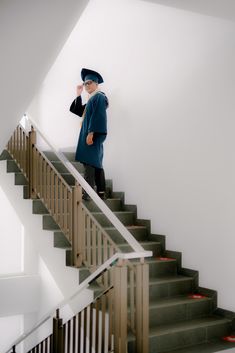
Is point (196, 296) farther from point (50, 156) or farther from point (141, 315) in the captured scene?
point (50, 156)

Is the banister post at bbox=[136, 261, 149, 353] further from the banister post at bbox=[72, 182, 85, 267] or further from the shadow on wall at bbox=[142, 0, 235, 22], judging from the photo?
the shadow on wall at bbox=[142, 0, 235, 22]

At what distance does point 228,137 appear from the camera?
199 inches

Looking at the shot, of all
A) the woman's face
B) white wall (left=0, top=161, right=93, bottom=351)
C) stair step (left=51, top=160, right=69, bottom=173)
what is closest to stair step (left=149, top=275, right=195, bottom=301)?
stair step (left=51, top=160, right=69, bottom=173)

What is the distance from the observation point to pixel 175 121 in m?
5.88

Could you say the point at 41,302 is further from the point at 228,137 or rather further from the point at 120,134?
the point at 228,137

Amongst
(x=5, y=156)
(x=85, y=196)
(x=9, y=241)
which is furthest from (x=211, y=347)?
(x=9, y=241)

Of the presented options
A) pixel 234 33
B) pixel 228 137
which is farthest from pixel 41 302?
pixel 234 33

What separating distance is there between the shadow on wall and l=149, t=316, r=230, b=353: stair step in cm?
308

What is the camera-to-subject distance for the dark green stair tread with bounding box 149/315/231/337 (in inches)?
174

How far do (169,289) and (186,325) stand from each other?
588mm

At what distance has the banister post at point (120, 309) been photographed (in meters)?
3.56

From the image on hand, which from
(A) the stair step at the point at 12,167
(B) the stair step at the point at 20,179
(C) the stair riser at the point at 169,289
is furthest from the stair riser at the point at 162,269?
(A) the stair step at the point at 12,167

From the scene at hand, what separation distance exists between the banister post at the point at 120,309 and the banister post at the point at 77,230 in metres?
1.14

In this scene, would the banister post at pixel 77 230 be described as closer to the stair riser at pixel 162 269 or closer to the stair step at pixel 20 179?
the stair riser at pixel 162 269
